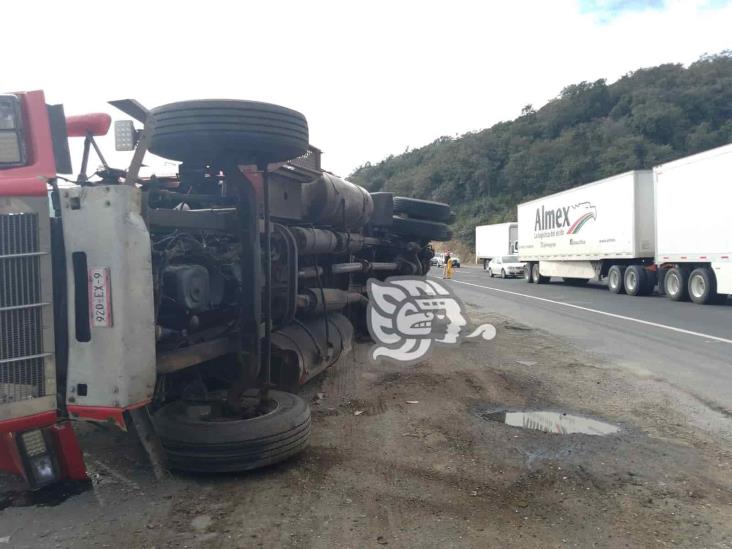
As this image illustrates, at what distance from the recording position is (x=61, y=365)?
10.5ft

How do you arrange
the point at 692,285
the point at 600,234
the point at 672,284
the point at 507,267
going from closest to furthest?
the point at 692,285 < the point at 672,284 < the point at 600,234 < the point at 507,267

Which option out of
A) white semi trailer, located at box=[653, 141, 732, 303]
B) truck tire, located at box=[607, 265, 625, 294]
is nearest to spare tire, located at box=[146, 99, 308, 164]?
white semi trailer, located at box=[653, 141, 732, 303]

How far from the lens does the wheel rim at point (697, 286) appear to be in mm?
16594

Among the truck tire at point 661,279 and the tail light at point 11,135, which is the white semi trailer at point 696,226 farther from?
the tail light at point 11,135

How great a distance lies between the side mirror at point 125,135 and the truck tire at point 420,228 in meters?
6.23

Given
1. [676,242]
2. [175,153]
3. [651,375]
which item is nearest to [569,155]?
[676,242]

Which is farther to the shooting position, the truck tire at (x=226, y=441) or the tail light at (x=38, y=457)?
the truck tire at (x=226, y=441)

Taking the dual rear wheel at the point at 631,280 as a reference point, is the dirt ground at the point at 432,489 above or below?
below

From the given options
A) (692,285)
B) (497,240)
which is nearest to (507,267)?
(497,240)

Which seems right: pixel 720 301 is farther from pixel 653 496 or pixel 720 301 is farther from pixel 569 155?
pixel 569 155

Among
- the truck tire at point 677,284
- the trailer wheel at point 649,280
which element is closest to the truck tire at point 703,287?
the truck tire at point 677,284

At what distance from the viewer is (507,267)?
33.3 metres

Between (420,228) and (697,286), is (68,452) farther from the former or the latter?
(697,286)

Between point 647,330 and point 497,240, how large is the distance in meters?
30.6
